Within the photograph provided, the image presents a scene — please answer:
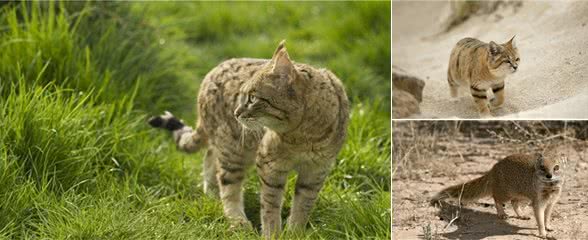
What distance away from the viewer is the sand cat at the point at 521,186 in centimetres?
358

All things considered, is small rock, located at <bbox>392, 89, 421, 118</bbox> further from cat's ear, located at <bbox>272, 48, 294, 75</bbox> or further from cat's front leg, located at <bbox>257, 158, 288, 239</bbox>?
cat's front leg, located at <bbox>257, 158, 288, 239</bbox>

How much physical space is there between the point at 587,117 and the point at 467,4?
658 mm

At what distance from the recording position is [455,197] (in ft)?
12.7

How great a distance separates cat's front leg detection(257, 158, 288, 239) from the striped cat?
5.26 ft

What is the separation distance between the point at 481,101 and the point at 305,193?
5.85 ft

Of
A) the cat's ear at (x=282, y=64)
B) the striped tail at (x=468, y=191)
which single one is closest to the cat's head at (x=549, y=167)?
the striped tail at (x=468, y=191)

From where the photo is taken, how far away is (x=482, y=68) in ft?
11.4

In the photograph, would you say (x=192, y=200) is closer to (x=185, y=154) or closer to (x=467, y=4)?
(x=185, y=154)

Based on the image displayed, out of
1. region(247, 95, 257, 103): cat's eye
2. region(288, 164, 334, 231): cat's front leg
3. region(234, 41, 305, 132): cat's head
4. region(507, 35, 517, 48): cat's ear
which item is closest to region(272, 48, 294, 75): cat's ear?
region(234, 41, 305, 132): cat's head

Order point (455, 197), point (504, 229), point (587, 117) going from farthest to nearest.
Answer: point (455, 197) → point (504, 229) → point (587, 117)

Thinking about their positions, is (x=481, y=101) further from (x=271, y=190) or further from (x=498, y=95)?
(x=271, y=190)

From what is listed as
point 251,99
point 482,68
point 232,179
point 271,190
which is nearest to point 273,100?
point 251,99

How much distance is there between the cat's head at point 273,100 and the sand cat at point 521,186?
1.10 m

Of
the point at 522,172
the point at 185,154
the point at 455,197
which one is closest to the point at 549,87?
the point at 522,172
